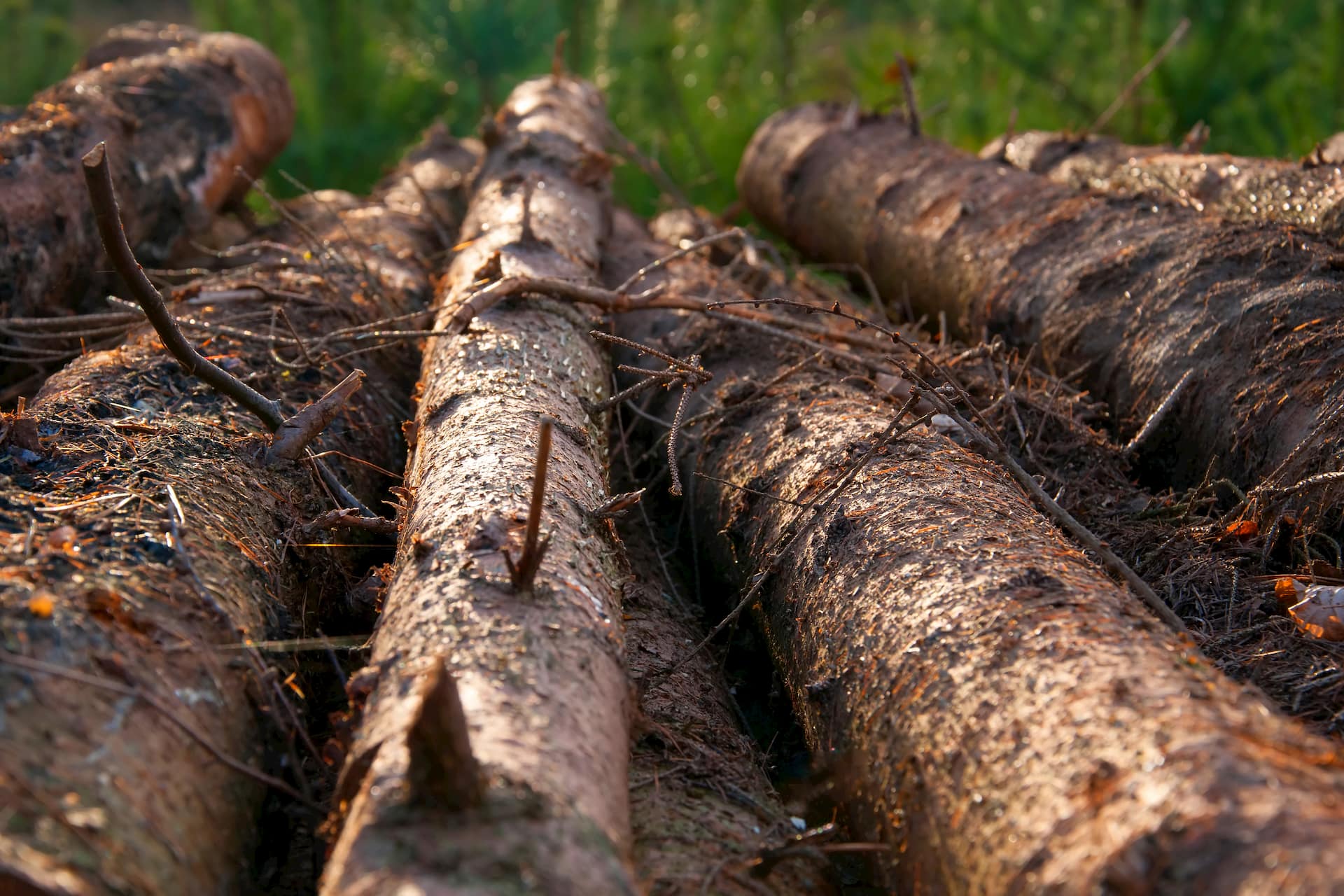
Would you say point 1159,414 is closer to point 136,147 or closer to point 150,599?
point 150,599

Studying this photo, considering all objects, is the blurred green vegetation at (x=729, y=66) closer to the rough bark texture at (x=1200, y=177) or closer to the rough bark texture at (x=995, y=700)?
the rough bark texture at (x=1200, y=177)

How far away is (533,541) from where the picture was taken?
71.0 inches

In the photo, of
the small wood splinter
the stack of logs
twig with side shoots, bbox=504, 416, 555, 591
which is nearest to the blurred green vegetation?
the stack of logs

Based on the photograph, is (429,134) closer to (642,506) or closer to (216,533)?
(642,506)

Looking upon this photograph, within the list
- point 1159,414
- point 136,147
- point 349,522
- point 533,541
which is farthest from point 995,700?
point 136,147

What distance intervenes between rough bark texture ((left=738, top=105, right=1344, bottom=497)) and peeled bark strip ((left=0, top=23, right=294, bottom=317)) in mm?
3084

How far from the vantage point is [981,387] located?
3.30 meters

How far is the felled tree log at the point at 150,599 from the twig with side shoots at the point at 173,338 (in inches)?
3.5

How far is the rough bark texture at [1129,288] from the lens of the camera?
2850 mm

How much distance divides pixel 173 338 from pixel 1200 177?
12.0 feet

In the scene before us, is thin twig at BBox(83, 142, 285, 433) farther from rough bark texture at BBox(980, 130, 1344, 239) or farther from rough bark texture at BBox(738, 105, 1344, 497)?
rough bark texture at BBox(980, 130, 1344, 239)

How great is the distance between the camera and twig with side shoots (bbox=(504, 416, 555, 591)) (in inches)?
66.9

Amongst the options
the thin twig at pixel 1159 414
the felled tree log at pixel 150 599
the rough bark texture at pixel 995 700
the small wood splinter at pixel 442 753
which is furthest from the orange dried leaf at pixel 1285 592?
the felled tree log at pixel 150 599

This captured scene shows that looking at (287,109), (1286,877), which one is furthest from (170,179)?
(1286,877)
